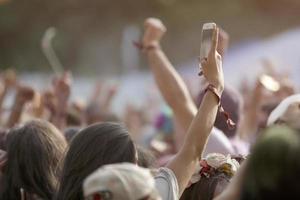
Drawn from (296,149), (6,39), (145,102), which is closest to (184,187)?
(296,149)

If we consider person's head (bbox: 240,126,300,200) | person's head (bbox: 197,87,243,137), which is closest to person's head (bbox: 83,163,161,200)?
person's head (bbox: 240,126,300,200)

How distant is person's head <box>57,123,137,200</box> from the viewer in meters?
3.14

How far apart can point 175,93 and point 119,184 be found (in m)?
1.70

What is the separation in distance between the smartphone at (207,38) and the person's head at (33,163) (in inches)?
26.9

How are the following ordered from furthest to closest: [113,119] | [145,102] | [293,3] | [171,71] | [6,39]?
[6,39]
[293,3]
[145,102]
[113,119]
[171,71]

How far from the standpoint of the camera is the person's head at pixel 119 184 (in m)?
2.63

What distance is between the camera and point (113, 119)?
21.0ft

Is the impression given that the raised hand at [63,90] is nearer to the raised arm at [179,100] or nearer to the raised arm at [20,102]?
the raised arm at [20,102]

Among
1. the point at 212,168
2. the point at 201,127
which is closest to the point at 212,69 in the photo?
the point at 201,127

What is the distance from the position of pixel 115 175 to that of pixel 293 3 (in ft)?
36.3

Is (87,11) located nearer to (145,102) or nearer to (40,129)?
(145,102)

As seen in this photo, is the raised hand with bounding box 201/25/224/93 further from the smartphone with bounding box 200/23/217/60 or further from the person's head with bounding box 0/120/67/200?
the person's head with bounding box 0/120/67/200

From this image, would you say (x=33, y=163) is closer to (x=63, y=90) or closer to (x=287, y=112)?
(x=287, y=112)

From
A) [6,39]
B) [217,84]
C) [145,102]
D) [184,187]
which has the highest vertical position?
[217,84]
